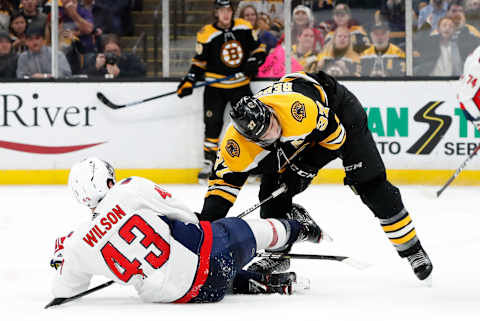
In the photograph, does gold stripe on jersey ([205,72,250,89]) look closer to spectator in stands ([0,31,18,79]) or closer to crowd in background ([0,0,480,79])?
crowd in background ([0,0,480,79])

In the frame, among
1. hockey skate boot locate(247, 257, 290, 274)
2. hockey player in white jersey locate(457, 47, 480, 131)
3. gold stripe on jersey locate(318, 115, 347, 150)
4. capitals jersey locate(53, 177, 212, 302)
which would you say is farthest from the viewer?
hockey player in white jersey locate(457, 47, 480, 131)

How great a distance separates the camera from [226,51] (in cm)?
680

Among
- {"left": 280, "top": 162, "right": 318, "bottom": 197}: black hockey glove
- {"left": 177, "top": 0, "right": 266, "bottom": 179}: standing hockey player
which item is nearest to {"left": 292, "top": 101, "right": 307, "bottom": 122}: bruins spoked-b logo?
{"left": 280, "top": 162, "right": 318, "bottom": 197}: black hockey glove

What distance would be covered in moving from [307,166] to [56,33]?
397 centimetres

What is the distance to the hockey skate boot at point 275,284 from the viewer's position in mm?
3111

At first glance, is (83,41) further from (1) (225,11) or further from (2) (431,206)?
(2) (431,206)

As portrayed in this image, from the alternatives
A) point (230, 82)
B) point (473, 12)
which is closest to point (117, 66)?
point (230, 82)

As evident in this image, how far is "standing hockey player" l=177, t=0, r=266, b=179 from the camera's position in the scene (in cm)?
674

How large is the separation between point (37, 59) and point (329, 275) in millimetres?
4112

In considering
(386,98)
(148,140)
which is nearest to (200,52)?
(148,140)

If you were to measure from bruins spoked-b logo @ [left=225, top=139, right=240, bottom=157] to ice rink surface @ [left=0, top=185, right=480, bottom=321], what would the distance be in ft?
1.76

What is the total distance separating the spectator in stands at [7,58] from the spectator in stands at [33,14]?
0.23 meters

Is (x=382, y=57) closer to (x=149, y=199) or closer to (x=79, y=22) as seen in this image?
(x=79, y=22)

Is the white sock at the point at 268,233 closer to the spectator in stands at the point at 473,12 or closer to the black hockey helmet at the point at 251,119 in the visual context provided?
the black hockey helmet at the point at 251,119
